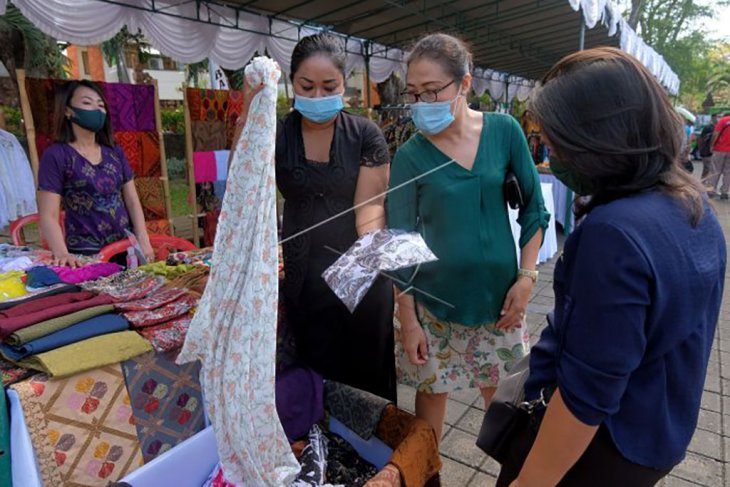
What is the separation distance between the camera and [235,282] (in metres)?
1.19

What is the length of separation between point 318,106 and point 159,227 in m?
3.57

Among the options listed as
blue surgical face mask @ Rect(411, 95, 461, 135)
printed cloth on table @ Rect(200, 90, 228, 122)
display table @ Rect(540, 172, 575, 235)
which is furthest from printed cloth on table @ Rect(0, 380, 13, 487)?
display table @ Rect(540, 172, 575, 235)

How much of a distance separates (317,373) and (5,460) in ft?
3.41

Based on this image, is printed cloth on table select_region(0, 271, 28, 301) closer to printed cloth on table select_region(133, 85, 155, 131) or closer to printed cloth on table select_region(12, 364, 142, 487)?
printed cloth on table select_region(12, 364, 142, 487)

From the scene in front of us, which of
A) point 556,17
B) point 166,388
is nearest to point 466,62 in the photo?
point 166,388

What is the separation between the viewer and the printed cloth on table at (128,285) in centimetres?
180

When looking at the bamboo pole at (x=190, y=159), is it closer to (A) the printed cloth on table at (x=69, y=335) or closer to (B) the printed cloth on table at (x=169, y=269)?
(B) the printed cloth on table at (x=169, y=269)

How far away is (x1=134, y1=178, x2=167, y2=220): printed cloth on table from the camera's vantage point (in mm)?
4621

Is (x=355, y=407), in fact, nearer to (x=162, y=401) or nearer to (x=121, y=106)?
(x=162, y=401)

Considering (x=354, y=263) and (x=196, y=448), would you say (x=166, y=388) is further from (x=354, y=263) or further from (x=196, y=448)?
(x=354, y=263)

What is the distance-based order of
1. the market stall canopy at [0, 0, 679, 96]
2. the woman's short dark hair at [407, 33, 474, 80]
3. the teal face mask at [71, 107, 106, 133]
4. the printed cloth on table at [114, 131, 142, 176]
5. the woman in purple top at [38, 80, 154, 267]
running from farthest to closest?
1. the printed cloth on table at [114, 131, 142, 176]
2. the market stall canopy at [0, 0, 679, 96]
3. the teal face mask at [71, 107, 106, 133]
4. the woman in purple top at [38, 80, 154, 267]
5. the woman's short dark hair at [407, 33, 474, 80]

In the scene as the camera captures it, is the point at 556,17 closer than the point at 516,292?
No

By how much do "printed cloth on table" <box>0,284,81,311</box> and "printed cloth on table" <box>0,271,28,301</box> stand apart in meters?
0.05

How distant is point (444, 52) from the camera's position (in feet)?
5.02
